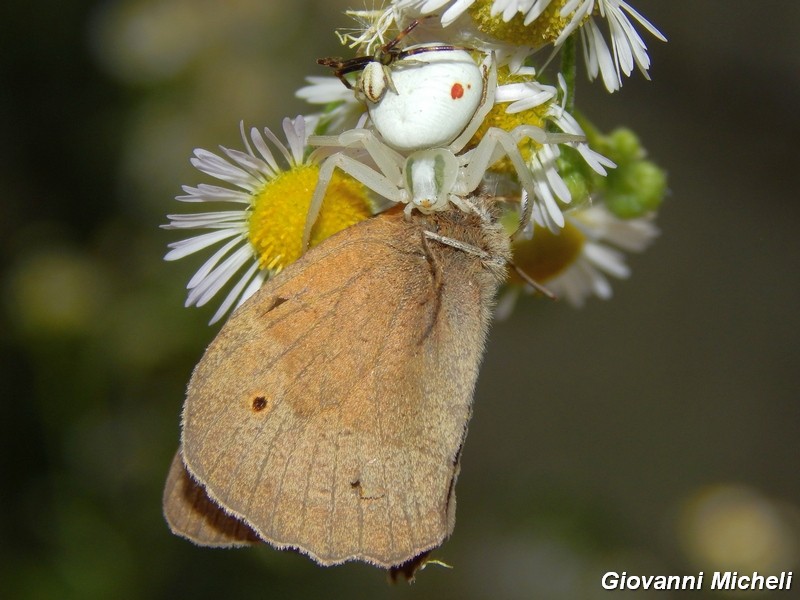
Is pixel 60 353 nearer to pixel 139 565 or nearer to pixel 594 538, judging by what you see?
pixel 139 565

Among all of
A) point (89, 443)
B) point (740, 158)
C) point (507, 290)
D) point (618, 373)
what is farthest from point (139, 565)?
point (740, 158)

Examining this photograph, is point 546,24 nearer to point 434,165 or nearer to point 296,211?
point 434,165

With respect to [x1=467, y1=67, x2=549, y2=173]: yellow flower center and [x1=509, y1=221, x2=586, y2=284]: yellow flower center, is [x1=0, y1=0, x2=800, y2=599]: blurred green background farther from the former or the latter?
[x1=467, y1=67, x2=549, y2=173]: yellow flower center

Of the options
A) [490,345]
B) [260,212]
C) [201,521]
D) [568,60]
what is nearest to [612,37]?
[568,60]

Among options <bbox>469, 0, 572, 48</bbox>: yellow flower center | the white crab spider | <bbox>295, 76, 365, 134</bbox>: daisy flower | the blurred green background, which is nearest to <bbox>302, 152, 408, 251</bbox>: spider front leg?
the white crab spider

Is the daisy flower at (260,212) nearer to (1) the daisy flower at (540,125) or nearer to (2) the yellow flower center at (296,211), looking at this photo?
(2) the yellow flower center at (296,211)

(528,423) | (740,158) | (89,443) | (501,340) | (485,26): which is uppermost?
(485,26)
